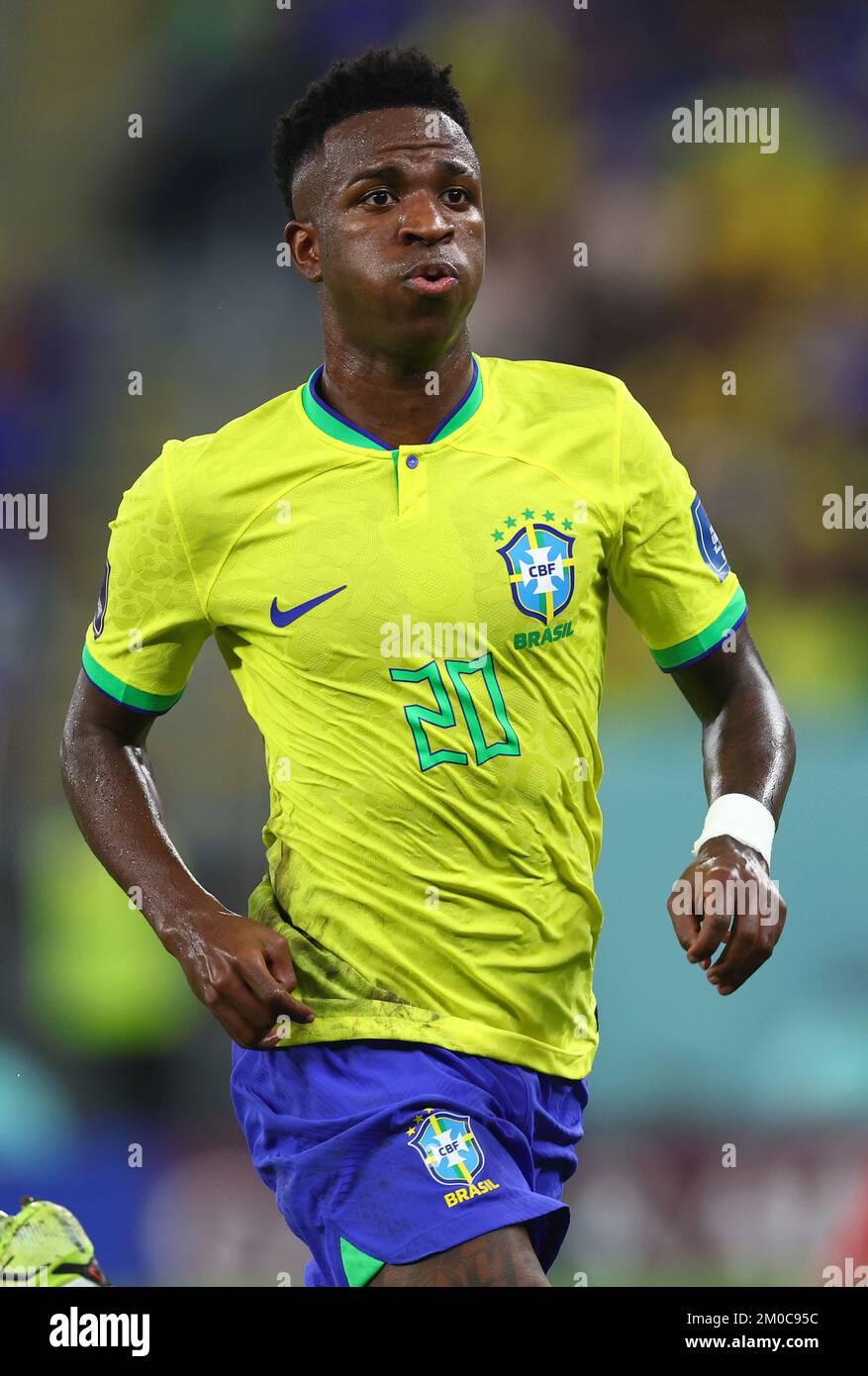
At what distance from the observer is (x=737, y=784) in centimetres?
298

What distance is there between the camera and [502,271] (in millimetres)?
5137

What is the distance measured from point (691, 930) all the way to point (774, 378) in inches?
113

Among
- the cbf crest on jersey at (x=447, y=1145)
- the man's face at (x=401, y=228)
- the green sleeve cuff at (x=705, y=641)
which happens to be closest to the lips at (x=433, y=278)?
the man's face at (x=401, y=228)

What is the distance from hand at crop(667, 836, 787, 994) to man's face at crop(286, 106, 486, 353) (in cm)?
93

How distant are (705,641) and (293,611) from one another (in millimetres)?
661

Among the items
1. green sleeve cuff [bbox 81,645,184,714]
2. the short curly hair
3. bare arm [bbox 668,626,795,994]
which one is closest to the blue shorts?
bare arm [bbox 668,626,795,994]

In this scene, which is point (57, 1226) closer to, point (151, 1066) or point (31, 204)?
point (151, 1066)

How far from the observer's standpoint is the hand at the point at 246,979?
2.70m

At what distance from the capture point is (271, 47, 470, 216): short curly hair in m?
3.05

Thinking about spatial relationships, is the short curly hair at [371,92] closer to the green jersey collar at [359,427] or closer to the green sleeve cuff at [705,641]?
the green jersey collar at [359,427]

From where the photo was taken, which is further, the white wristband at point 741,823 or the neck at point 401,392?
the neck at point 401,392

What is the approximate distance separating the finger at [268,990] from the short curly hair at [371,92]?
4.30 feet

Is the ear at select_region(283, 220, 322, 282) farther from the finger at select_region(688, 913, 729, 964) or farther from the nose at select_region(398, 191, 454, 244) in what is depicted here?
the finger at select_region(688, 913, 729, 964)

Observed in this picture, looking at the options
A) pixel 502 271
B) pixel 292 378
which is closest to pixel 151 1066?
pixel 292 378
